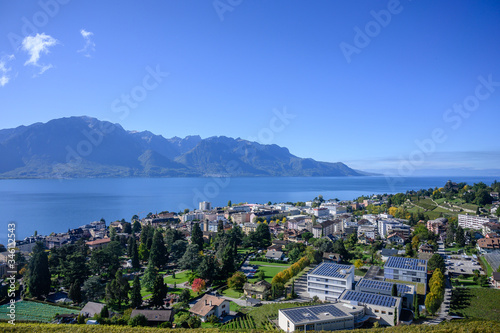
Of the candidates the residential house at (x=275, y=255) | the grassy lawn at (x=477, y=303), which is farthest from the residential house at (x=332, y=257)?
the grassy lawn at (x=477, y=303)

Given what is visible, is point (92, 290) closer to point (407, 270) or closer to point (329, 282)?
point (329, 282)

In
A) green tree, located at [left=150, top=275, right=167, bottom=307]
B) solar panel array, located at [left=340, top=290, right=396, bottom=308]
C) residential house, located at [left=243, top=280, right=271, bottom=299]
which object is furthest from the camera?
residential house, located at [left=243, top=280, right=271, bottom=299]

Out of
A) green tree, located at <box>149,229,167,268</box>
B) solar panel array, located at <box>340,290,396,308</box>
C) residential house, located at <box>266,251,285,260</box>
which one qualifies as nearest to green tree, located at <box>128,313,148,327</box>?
solar panel array, located at <box>340,290,396,308</box>

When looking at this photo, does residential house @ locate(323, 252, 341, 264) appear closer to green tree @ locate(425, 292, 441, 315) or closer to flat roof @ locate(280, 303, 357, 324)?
green tree @ locate(425, 292, 441, 315)

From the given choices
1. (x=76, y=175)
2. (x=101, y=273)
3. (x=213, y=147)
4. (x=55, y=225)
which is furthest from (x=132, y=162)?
(x=101, y=273)

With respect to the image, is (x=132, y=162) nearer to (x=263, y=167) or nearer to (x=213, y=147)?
(x=213, y=147)

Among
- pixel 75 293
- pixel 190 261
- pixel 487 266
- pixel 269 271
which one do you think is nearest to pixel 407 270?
pixel 487 266

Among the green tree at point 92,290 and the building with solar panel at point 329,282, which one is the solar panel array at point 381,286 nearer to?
the building with solar panel at point 329,282
